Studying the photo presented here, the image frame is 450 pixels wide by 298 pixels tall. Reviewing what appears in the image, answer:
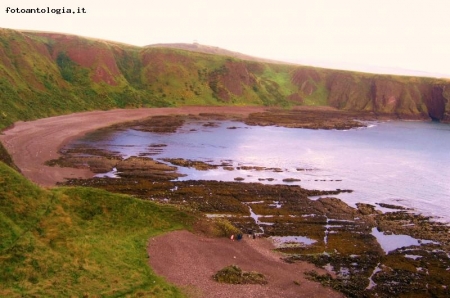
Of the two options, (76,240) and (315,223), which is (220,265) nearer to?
(76,240)

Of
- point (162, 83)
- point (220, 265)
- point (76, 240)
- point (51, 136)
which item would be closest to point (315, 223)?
point (220, 265)

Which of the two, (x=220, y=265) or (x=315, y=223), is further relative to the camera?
(x=315, y=223)

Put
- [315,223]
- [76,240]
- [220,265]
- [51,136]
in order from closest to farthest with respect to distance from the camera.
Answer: [76,240], [220,265], [315,223], [51,136]

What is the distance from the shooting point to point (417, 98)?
151m

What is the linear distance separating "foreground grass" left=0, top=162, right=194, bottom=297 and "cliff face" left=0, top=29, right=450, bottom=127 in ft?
151

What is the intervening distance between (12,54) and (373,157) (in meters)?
86.2

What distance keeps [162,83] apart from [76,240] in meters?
101

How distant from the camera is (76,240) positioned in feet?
106

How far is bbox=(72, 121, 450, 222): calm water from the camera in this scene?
194 ft

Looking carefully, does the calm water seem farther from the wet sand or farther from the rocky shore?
the wet sand

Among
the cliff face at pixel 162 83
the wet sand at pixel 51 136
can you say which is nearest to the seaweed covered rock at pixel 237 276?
the wet sand at pixel 51 136

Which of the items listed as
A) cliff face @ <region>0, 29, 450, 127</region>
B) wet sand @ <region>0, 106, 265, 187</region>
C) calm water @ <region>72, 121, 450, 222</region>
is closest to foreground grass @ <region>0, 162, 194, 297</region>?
wet sand @ <region>0, 106, 265, 187</region>

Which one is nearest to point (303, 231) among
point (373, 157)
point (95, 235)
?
point (95, 235)

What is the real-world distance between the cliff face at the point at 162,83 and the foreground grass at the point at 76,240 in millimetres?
46130
